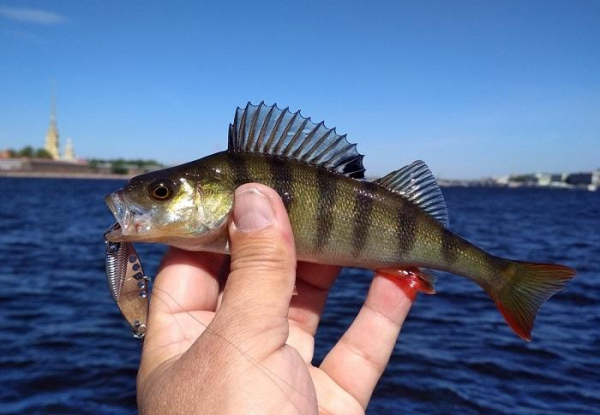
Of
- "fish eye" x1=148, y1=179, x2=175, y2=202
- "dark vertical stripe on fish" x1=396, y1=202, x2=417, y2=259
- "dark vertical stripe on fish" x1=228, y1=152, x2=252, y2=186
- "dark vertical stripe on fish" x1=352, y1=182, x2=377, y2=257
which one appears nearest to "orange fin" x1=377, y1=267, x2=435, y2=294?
"dark vertical stripe on fish" x1=396, y1=202, x2=417, y2=259

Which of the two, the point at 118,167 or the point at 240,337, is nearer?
the point at 240,337

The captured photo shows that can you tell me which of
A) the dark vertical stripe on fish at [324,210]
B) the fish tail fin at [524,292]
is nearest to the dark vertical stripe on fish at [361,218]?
the dark vertical stripe on fish at [324,210]

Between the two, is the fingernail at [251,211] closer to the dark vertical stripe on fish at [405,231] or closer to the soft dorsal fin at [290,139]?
the soft dorsal fin at [290,139]

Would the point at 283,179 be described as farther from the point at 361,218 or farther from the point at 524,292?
the point at 524,292

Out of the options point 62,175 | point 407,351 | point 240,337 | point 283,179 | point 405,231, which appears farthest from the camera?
point 62,175

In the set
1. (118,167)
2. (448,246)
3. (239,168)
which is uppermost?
(118,167)

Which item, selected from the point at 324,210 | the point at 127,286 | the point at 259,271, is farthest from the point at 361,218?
the point at 127,286

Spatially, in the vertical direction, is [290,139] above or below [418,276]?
above
